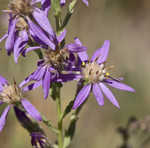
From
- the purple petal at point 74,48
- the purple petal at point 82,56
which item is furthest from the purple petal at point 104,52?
the purple petal at point 74,48

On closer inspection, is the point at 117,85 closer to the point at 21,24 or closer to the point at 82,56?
the point at 82,56

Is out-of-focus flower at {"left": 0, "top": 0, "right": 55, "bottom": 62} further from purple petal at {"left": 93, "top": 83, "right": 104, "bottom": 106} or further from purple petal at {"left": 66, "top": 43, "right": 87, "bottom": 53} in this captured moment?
purple petal at {"left": 93, "top": 83, "right": 104, "bottom": 106}

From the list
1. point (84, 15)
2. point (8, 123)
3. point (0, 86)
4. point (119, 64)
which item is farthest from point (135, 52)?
point (0, 86)

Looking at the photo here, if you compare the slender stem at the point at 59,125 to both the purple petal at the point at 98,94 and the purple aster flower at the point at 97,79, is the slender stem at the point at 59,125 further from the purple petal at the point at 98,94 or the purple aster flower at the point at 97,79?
the purple petal at the point at 98,94

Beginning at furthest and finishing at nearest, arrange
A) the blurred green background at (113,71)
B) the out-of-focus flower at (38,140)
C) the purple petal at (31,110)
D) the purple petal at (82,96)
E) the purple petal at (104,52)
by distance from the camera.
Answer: the blurred green background at (113,71), the purple petal at (104,52), the out-of-focus flower at (38,140), the purple petal at (82,96), the purple petal at (31,110)

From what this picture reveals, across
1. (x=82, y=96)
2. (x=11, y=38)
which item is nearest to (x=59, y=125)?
(x=82, y=96)

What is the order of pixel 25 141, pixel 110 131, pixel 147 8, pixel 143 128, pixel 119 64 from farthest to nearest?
pixel 147 8 < pixel 119 64 < pixel 110 131 < pixel 25 141 < pixel 143 128

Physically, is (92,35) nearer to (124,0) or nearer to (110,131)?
(124,0)
